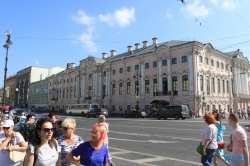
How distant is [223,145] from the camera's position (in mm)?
6152

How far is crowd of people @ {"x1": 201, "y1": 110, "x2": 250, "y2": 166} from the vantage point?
14.6ft

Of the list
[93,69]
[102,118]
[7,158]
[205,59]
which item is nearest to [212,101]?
[205,59]

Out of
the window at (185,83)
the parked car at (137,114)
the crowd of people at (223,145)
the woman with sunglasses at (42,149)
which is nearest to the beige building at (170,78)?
the window at (185,83)

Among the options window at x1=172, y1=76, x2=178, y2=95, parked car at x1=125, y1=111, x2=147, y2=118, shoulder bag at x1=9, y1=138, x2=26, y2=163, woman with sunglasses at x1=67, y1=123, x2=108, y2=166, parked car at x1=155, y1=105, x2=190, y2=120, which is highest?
window at x1=172, y1=76, x2=178, y2=95

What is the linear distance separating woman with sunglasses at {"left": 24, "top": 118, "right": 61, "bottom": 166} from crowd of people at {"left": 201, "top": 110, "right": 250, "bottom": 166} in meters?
3.47

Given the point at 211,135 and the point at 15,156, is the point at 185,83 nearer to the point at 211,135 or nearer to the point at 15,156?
the point at 211,135

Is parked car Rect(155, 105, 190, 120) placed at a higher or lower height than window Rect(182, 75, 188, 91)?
lower

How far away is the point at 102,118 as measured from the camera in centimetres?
736

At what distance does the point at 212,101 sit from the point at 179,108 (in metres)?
12.2

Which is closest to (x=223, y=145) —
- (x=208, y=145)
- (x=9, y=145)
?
(x=208, y=145)

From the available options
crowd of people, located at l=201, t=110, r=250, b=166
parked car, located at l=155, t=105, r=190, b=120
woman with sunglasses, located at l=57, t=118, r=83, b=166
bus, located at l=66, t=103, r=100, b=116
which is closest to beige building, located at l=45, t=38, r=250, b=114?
parked car, located at l=155, t=105, r=190, b=120

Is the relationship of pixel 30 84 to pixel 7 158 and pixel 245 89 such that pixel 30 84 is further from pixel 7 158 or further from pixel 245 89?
pixel 7 158

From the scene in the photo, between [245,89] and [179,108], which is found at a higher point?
[245,89]

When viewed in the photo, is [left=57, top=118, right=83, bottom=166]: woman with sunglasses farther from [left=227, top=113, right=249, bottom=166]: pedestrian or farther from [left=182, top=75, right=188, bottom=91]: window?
[left=182, top=75, right=188, bottom=91]: window
